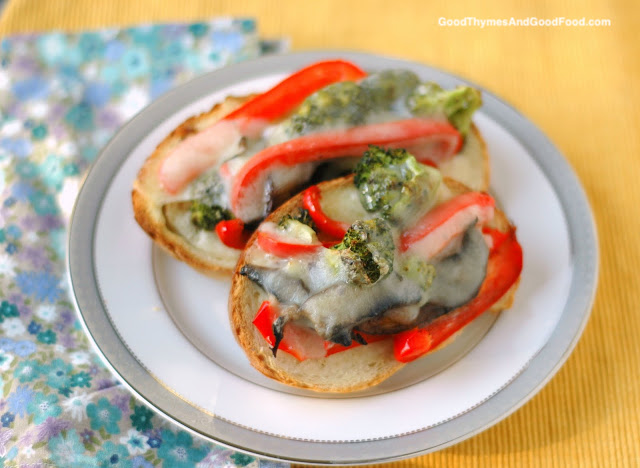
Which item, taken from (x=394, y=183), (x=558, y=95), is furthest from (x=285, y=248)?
(x=558, y=95)

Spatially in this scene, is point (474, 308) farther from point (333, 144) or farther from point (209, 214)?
point (209, 214)

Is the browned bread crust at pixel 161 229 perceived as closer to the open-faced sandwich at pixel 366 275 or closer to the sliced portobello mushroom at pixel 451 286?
the open-faced sandwich at pixel 366 275

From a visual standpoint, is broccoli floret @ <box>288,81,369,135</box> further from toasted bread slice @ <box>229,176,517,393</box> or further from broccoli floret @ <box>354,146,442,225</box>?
toasted bread slice @ <box>229,176,517,393</box>

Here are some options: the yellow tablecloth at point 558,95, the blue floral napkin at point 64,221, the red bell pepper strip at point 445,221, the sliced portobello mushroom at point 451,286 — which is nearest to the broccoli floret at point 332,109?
the red bell pepper strip at point 445,221

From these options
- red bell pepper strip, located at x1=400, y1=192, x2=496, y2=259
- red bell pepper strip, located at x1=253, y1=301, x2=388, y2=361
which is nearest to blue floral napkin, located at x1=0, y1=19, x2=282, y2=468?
red bell pepper strip, located at x1=253, y1=301, x2=388, y2=361

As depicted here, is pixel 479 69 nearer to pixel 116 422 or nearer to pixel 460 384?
pixel 460 384

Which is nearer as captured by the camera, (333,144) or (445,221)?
(445,221)

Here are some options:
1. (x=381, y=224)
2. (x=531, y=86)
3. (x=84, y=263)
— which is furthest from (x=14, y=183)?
(x=531, y=86)
